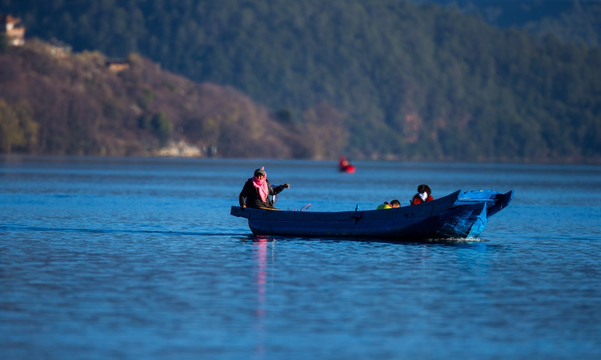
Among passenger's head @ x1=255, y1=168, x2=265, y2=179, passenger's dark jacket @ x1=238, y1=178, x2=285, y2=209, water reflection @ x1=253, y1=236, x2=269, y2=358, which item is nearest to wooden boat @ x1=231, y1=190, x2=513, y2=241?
passenger's dark jacket @ x1=238, y1=178, x2=285, y2=209

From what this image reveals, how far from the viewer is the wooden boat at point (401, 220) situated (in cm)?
3684

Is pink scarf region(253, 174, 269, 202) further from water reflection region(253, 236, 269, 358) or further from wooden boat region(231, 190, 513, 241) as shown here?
water reflection region(253, 236, 269, 358)

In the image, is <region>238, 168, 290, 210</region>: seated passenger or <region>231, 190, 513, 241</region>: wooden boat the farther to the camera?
<region>238, 168, 290, 210</region>: seated passenger

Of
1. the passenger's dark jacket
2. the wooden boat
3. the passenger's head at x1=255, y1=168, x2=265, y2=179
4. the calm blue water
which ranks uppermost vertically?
the passenger's head at x1=255, y1=168, x2=265, y2=179

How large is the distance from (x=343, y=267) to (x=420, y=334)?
10.3 meters

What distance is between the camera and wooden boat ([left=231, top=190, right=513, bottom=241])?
36.8 m

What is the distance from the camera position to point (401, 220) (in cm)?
3734

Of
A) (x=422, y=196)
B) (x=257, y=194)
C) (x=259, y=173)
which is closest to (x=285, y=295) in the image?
(x=259, y=173)

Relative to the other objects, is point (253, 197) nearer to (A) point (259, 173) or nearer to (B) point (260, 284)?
(A) point (259, 173)

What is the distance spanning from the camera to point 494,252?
36219mm

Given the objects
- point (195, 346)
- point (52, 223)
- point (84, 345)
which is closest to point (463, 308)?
point (195, 346)

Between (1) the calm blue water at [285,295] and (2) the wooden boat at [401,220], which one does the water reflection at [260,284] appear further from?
(2) the wooden boat at [401,220]

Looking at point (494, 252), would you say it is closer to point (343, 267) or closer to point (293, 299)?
point (343, 267)

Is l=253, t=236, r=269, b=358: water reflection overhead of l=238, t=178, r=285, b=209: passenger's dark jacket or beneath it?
beneath
